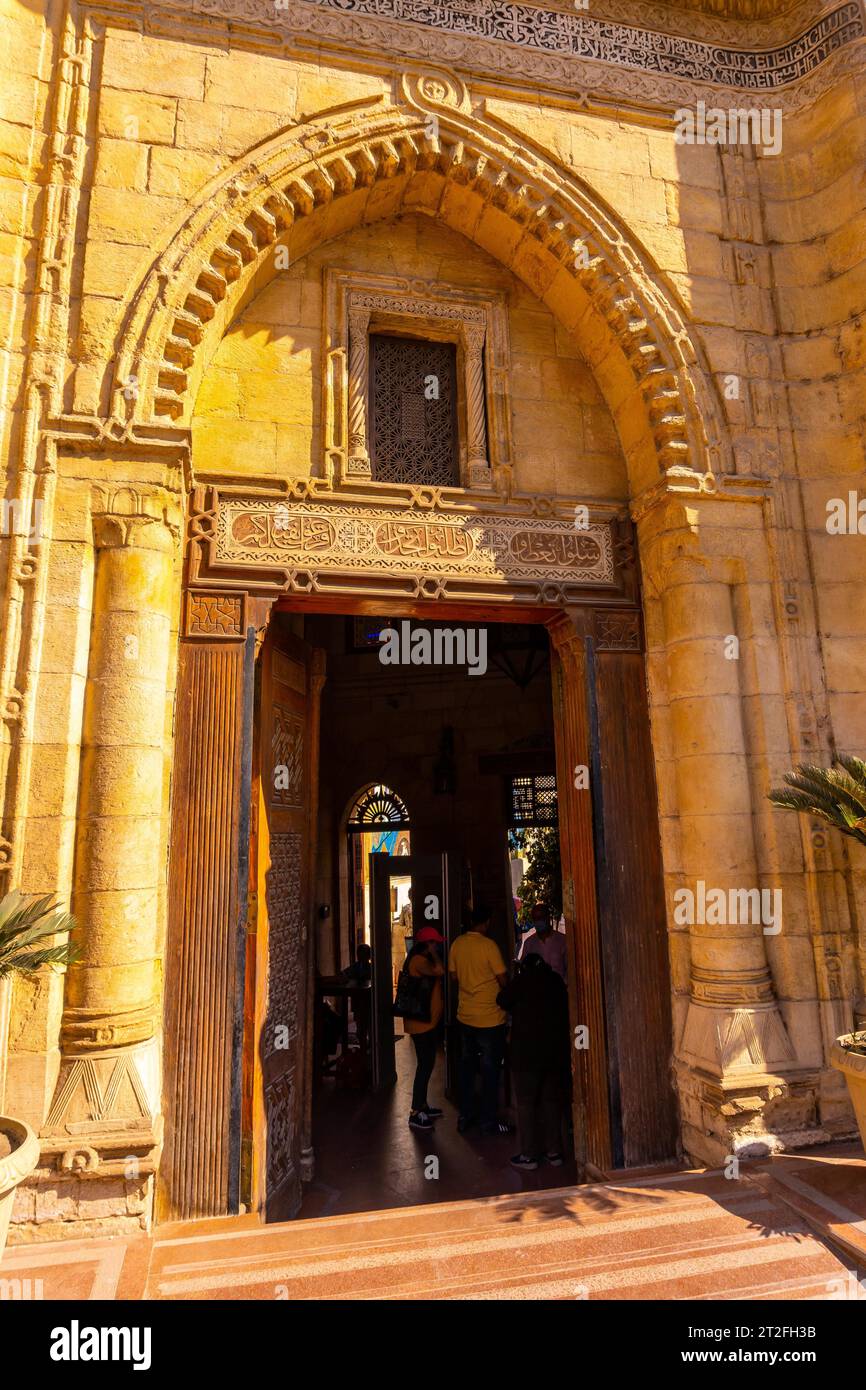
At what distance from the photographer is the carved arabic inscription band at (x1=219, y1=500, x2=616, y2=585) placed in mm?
4324

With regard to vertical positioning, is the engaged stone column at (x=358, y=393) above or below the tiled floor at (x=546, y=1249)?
above

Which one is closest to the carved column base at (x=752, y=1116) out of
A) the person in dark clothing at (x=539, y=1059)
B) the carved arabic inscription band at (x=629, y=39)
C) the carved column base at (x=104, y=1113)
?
the person in dark clothing at (x=539, y=1059)

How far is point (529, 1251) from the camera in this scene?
9.81 feet

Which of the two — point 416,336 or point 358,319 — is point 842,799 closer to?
point 416,336

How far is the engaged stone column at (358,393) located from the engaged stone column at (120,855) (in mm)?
1197

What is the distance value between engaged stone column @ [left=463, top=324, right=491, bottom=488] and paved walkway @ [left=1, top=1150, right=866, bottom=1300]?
3.88 m

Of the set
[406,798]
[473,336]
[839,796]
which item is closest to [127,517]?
[473,336]

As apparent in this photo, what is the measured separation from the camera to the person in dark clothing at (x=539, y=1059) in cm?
488

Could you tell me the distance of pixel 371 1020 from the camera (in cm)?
667

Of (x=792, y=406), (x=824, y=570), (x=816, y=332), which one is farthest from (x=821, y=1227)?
(x=816, y=332)

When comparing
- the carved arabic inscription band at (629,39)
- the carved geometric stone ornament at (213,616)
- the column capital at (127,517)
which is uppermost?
the carved arabic inscription band at (629,39)

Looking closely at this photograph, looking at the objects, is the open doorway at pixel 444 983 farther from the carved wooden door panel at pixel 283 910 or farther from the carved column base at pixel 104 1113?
the carved column base at pixel 104 1113

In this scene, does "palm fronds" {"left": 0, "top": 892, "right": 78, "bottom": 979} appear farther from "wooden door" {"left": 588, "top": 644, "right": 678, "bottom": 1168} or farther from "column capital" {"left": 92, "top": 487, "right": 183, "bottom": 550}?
"wooden door" {"left": 588, "top": 644, "right": 678, "bottom": 1168}
